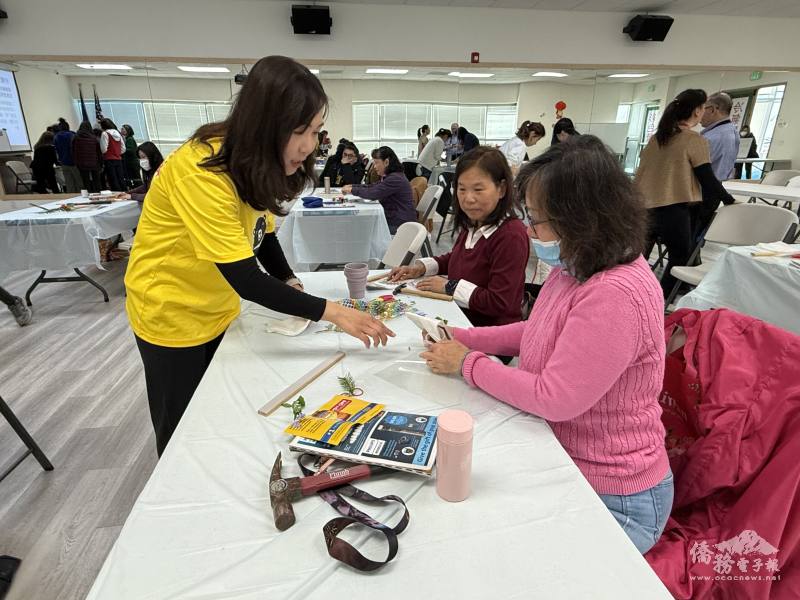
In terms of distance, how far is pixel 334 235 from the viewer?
3.76 m

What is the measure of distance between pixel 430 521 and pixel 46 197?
6967 millimetres

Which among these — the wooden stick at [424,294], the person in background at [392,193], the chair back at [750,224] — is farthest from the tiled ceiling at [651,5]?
the wooden stick at [424,294]

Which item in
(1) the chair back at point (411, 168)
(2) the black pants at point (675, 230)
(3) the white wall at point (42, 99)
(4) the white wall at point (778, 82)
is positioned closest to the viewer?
(2) the black pants at point (675, 230)

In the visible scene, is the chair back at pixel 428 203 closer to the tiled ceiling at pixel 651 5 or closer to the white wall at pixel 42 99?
the tiled ceiling at pixel 651 5

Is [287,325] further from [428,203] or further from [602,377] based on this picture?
[428,203]

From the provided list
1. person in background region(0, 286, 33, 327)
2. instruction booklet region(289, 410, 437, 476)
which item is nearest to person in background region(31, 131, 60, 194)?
person in background region(0, 286, 33, 327)

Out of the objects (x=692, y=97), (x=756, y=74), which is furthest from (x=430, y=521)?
(x=756, y=74)

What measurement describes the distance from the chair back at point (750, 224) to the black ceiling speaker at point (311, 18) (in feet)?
14.1

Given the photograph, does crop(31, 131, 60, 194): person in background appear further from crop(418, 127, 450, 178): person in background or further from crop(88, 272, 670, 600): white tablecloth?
crop(88, 272, 670, 600): white tablecloth

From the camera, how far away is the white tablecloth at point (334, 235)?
369cm

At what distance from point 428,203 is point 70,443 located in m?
3.61

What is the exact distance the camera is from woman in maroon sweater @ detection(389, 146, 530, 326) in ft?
5.23

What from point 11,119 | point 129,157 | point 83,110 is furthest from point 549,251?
point 11,119

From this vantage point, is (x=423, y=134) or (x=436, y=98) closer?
(x=436, y=98)
